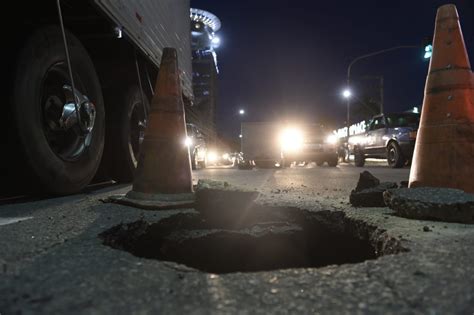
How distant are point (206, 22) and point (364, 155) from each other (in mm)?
83321

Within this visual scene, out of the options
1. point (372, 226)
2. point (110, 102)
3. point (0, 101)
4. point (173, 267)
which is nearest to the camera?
point (173, 267)

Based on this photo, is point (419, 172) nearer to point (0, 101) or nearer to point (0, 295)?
point (0, 295)

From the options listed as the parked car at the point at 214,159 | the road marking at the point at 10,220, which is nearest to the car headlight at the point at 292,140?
the parked car at the point at 214,159

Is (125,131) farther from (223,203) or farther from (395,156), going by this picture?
(395,156)

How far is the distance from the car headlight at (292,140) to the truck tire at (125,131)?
10948 millimetres

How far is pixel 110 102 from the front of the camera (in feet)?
18.0

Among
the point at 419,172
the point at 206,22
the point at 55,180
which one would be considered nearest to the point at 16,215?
the point at 55,180

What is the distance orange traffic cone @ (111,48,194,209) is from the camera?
3.84m

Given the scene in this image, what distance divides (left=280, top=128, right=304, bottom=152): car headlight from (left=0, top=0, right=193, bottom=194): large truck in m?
10.8

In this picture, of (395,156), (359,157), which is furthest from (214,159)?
(395,156)

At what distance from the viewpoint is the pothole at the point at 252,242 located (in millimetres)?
2504

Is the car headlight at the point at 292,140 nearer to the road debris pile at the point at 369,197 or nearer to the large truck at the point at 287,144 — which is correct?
the large truck at the point at 287,144

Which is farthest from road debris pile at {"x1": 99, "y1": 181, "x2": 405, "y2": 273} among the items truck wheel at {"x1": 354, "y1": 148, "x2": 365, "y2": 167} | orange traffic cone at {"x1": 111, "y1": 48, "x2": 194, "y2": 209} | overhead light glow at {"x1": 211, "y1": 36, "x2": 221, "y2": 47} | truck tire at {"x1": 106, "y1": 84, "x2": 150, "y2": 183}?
overhead light glow at {"x1": 211, "y1": 36, "x2": 221, "y2": 47}

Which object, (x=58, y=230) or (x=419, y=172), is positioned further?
(x=419, y=172)
